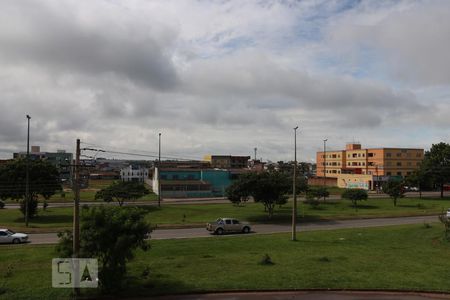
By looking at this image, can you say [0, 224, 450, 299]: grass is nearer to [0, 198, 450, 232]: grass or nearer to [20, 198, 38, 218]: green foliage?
[0, 198, 450, 232]: grass

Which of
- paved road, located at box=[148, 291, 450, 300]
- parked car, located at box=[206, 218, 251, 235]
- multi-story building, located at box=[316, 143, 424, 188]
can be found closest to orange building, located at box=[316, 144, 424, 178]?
multi-story building, located at box=[316, 143, 424, 188]

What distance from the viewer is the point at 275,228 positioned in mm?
45969

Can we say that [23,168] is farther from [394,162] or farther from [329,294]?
[394,162]

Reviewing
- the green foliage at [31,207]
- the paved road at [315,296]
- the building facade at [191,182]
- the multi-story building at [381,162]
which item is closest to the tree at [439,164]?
the multi-story building at [381,162]

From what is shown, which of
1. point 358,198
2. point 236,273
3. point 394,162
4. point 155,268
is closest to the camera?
point 236,273

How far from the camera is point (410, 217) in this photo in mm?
55531

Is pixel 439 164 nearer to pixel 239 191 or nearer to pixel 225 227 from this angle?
pixel 239 191

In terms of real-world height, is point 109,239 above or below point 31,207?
above

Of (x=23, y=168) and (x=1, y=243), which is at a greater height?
(x=23, y=168)

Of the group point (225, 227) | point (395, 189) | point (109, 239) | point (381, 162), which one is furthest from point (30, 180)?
point (381, 162)

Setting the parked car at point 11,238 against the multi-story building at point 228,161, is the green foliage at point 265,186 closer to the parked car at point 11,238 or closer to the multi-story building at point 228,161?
the parked car at point 11,238

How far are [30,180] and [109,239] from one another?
133 feet

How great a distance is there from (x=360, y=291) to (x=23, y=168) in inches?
1820

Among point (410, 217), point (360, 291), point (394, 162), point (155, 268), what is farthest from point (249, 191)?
point (394, 162)
